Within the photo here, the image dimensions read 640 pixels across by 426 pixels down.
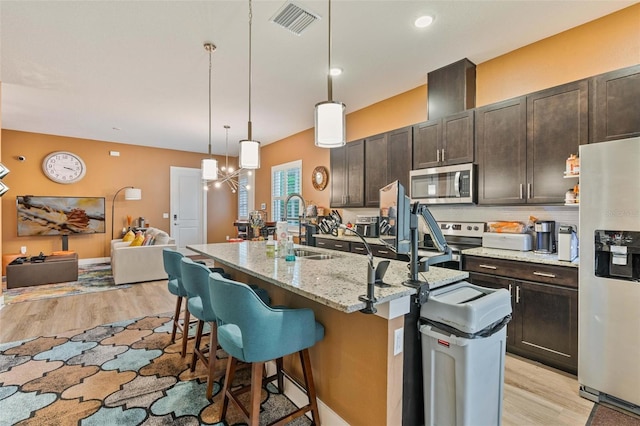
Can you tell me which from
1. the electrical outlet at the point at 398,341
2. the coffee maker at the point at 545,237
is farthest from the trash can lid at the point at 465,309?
the coffee maker at the point at 545,237

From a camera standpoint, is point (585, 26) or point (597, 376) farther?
point (585, 26)

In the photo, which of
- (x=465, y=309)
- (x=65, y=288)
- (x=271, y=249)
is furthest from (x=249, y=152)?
(x=65, y=288)

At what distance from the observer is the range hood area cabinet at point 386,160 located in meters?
3.78

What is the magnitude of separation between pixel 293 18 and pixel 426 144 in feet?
6.43

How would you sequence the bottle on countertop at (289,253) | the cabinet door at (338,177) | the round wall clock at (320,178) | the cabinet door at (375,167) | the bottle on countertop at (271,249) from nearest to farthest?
the bottle on countertop at (289,253) → the bottle on countertop at (271,249) → the cabinet door at (375,167) → the cabinet door at (338,177) → the round wall clock at (320,178)

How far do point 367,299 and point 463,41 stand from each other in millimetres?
2886

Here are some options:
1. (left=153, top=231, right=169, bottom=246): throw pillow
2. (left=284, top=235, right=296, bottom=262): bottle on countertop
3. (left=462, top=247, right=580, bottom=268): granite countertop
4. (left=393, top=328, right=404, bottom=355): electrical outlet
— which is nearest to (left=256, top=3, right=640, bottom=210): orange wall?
(left=462, top=247, right=580, bottom=268): granite countertop

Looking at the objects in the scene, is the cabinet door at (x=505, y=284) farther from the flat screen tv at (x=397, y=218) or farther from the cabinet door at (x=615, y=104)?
the flat screen tv at (x=397, y=218)

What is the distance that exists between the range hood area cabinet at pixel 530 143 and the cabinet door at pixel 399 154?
827 millimetres

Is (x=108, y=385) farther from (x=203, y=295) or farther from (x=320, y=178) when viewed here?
(x=320, y=178)

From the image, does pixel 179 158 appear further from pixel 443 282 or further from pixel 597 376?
pixel 597 376

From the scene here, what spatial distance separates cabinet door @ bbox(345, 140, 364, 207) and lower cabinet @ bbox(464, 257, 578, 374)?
2.11 metres

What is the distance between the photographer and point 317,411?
1.76 meters

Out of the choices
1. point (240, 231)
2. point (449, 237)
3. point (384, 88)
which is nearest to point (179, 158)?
point (240, 231)
